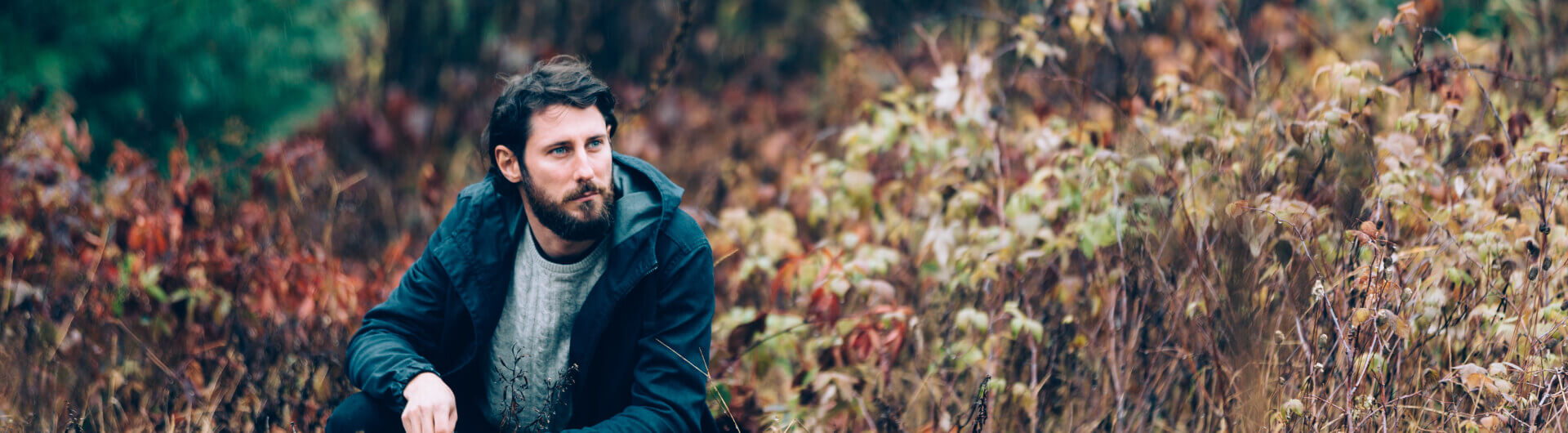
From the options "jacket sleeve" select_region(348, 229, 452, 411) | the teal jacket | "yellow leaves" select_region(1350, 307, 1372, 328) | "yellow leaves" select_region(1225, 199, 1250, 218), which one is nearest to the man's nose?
the teal jacket

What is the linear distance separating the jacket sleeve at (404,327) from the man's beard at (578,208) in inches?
11.6

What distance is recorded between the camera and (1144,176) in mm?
3000

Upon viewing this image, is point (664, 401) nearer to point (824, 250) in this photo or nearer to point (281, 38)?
point (824, 250)

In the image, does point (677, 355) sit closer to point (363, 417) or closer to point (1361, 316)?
point (363, 417)

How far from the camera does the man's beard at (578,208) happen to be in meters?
2.07

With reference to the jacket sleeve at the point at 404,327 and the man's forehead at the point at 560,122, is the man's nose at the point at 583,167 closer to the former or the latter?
the man's forehead at the point at 560,122

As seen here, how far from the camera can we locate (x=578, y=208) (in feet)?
6.81

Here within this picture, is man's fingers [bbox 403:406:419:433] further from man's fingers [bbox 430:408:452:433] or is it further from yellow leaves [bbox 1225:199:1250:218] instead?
yellow leaves [bbox 1225:199:1250:218]

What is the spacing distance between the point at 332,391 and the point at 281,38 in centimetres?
249

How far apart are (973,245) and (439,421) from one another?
1.81 metres

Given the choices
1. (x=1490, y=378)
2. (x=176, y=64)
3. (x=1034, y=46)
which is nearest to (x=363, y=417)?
(x=1490, y=378)

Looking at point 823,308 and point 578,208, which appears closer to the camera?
point 578,208

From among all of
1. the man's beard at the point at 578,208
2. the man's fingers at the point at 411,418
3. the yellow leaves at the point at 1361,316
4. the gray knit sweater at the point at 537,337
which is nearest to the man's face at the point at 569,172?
the man's beard at the point at 578,208

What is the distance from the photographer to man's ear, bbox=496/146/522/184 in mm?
2156
